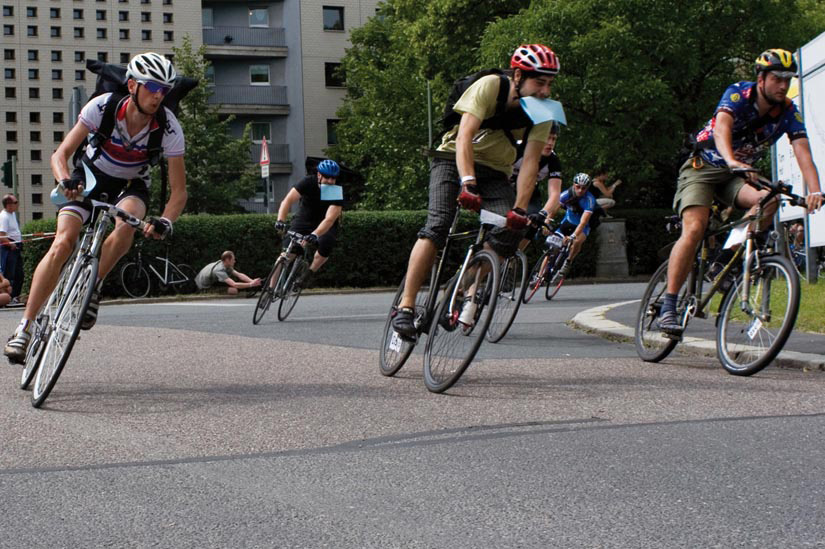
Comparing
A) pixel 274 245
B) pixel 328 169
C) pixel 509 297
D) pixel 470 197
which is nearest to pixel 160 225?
pixel 470 197

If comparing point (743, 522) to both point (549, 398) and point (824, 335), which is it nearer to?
point (549, 398)

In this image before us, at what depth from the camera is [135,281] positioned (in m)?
21.8

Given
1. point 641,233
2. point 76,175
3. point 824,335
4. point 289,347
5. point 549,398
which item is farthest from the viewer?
point 641,233

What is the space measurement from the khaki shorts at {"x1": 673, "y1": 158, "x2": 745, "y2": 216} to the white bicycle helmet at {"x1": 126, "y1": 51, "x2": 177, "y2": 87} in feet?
10.5

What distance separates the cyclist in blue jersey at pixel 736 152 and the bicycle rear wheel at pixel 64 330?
3.46 metres

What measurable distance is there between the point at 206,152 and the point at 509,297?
38.7 meters

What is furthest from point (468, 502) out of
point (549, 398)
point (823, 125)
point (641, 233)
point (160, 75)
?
point (641, 233)

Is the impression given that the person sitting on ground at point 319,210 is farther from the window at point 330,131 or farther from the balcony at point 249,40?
the balcony at point 249,40

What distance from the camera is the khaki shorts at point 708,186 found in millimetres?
7402

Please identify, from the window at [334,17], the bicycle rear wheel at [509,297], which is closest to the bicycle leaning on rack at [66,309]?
the bicycle rear wheel at [509,297]

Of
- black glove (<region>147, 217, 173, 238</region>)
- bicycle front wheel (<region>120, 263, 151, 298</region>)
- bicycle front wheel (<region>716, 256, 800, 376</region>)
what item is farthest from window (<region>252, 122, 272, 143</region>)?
black glove (<region>147, 217, 173, 238</region>)

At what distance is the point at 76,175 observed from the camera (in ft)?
22.5

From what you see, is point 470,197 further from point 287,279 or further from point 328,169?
point 328,169

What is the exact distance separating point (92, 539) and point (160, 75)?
342 centimetres
